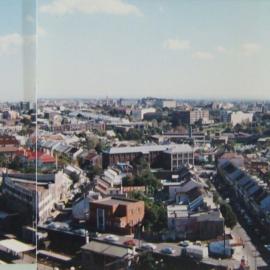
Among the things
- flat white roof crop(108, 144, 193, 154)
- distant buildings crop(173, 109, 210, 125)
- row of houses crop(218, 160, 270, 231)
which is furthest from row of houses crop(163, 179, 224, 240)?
distant buildings crop(173, 109, 210, 125)

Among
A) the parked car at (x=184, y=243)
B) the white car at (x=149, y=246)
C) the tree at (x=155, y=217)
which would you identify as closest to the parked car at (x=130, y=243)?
the white car at (x=149, y=246)

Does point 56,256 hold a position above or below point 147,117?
below

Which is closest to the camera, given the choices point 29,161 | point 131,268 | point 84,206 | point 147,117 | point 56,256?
point 131,268

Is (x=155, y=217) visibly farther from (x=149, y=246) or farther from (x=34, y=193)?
(x=34, y=193)

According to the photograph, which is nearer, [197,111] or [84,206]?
[84,206]

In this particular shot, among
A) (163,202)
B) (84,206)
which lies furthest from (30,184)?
(163,202)

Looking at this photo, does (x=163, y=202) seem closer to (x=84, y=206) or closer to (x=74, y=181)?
(x=84, y=206)

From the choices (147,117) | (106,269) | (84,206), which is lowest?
(106,269)

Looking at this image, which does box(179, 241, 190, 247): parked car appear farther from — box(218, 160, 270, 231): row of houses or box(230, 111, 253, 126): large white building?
box(230, 111, 253, 126): large white building
